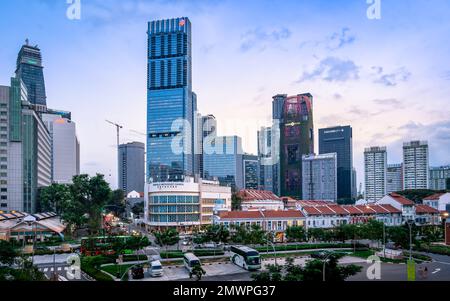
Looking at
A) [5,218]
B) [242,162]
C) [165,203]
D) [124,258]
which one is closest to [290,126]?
[165,203]

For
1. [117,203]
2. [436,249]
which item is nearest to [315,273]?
[436,249]

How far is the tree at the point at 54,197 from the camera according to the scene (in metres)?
30.4

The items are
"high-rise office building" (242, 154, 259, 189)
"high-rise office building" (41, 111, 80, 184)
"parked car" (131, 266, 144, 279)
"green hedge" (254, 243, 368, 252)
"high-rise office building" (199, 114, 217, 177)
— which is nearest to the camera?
"high-rise office building" (199, 114, 217, 177)

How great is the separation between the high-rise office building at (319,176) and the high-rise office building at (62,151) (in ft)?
101

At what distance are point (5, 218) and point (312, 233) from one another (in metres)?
17.3

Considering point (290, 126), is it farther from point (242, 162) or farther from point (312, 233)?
point (242, 162)

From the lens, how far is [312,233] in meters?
21.8

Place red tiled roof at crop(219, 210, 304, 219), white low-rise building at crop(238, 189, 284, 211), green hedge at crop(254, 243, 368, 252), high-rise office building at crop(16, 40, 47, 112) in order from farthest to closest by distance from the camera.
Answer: white low-rise building at crop(238, 189, 284, 211) < red tiled roof at crop(219, 210, 304, 219) < green hedge at crop(254, 243, 368, 252) < high-rise office building at crop(16, 40, 47, 112)

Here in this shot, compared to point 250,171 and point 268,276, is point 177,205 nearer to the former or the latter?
point 268,276

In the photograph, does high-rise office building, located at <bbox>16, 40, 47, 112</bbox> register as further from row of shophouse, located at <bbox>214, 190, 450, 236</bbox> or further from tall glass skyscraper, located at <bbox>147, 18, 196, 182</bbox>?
tall glass skyscraper, located at <bbox>147, 18, 196, 182</bbox>

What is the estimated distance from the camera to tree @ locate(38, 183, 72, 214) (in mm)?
30391

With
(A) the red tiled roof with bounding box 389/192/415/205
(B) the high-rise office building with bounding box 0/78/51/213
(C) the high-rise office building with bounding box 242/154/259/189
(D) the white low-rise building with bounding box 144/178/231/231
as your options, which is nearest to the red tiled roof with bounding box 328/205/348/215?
(A) the red tiled roof with bounding box 389/192/415/205

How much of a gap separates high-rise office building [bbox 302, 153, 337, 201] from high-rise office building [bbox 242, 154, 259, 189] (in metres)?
7.67

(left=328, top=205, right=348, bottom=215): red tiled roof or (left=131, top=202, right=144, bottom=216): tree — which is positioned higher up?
(left=328, top=205, right=348, bottom=215): red tiled roof
